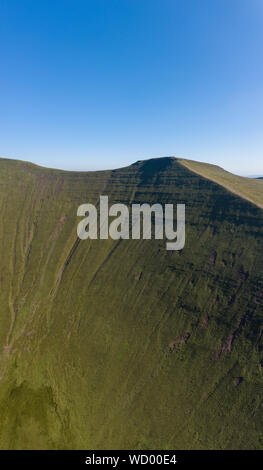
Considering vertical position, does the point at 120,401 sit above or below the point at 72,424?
above

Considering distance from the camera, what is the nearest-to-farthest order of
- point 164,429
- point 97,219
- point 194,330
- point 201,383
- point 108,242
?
point 164,429
point 201,383
point 194,330
point 108,242
point 97,219

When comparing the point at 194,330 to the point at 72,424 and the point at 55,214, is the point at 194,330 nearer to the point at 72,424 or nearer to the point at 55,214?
the point at 72,424

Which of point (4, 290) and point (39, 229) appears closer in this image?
point (4, 290)

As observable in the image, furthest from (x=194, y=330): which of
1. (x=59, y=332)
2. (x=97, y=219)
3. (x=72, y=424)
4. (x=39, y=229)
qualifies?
(x=39, y=229)

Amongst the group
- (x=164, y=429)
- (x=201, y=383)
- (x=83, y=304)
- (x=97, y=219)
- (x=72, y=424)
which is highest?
(x=97, y=219)

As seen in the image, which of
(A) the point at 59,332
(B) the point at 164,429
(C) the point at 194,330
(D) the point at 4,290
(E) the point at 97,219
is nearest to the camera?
(B) the point at 164,429

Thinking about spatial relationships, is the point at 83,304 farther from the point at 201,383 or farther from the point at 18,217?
the point at 18,217
